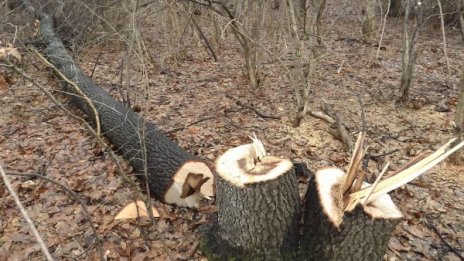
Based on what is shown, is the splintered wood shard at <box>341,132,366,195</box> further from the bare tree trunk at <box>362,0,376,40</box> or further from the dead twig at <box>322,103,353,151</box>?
the bare tree trunk at <box>362,0,376,40</box>

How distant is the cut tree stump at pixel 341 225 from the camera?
2146 millimetres

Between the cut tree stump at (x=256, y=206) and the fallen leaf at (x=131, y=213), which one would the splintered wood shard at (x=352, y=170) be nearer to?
the cut tree stump at (x=256, y=206)

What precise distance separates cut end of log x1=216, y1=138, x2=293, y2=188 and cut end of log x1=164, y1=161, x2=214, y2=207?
0.73 m

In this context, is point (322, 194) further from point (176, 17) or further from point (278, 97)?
point (176, 17)

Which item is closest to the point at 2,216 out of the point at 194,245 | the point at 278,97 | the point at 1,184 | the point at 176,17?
the point at 1,184

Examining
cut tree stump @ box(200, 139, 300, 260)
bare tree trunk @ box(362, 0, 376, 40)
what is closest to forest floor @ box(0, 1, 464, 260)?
cut tree stump @ box(200, 139, 300, 260)

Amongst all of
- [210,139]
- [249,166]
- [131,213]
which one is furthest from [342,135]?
[131,213]

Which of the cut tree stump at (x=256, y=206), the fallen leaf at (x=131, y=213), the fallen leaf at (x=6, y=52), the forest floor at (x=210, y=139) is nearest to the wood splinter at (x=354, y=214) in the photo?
the cut tree stump at (x=256, y=206)

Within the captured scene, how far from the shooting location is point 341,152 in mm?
4137

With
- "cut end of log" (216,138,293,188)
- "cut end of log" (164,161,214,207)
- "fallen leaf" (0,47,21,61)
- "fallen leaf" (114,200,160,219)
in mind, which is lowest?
"fallen leaf" (114,200,160,219)

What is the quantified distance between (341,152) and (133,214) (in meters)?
2.46

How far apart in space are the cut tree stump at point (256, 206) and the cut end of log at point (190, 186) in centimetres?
68

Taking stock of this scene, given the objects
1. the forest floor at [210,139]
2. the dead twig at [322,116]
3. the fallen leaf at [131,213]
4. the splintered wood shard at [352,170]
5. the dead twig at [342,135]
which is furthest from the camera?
the dead twig at [322,116]

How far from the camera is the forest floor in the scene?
115 inches
